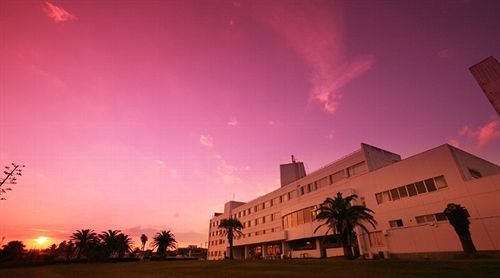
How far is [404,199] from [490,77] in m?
16.1

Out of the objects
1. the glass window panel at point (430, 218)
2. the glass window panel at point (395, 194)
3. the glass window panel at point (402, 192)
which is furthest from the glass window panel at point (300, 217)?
the glass window panel at point (430, 218)

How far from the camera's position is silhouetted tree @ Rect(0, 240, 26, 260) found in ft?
213

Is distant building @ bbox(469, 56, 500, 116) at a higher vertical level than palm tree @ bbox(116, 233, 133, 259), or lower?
higher

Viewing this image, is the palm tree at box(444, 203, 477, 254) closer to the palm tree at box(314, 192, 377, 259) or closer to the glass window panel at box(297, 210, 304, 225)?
the palm tree at box(314, 192, 377, 259)

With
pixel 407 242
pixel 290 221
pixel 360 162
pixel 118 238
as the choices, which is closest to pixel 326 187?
pixel 360 162

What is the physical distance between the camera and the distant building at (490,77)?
22.4 meters

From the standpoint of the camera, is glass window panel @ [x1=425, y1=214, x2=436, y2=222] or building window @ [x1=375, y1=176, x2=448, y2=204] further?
building window @ [x1=375, y1=176, x2=448, y2=204]

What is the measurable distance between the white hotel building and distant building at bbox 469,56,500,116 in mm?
7696

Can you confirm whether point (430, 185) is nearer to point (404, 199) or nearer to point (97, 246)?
point (404, 199)

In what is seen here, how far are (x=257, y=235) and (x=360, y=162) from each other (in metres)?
37.6

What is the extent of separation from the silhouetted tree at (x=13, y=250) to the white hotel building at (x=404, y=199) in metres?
68.8

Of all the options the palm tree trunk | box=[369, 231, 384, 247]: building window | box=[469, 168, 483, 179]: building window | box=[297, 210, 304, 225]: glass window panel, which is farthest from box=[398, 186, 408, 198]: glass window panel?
box=[297, 210, 304, 225]: glass window panel

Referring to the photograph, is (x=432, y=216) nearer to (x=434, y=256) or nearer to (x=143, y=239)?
(x=434, y=256)

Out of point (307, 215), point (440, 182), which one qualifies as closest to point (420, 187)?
point (440, 182)
